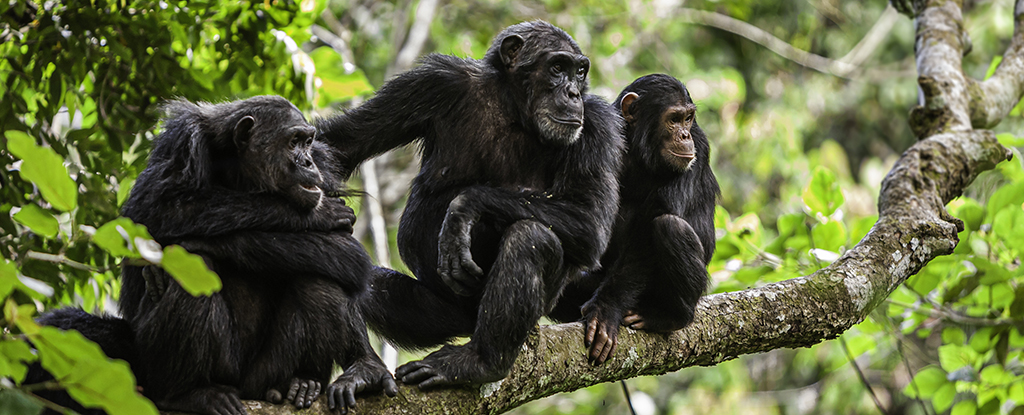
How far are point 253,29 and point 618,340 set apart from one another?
2471 millimetres

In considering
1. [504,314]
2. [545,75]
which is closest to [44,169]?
[504,314]

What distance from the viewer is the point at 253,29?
13.3 ft

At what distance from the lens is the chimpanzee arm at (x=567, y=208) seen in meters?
3.14

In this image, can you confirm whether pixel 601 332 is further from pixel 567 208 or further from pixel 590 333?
pixel 567 208

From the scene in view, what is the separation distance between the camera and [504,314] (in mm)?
3010

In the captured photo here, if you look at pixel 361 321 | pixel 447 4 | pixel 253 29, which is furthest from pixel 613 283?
pixel 447 4

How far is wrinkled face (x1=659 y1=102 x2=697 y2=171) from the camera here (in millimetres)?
3963

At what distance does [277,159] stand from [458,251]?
812 mm

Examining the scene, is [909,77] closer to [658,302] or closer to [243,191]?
[658,302]

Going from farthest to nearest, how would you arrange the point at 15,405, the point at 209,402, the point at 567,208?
the point at 567,208, the point at 209,402, the point at 15,405

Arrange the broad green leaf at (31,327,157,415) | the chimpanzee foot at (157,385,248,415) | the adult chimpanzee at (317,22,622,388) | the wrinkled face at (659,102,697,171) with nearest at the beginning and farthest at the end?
the broad green leaf at (31,327,157,415) < the chimpanzee foot at (157,385,248,415) < the adult chimpanzee at (317,22,622,388) < the wrinkled face at (659,102,697,171)

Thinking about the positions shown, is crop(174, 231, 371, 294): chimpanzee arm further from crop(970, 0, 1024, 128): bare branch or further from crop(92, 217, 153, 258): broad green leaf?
crop(970, 0, 1024, 128): bare branch

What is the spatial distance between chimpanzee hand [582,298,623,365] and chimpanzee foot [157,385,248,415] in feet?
4.74

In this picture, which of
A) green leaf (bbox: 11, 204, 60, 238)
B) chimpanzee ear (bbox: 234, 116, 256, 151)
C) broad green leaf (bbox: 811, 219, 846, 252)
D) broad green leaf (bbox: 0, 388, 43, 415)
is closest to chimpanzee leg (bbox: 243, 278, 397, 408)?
chimpanzee ear (bbox: 234, 116, 256, 151)
